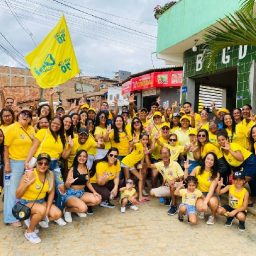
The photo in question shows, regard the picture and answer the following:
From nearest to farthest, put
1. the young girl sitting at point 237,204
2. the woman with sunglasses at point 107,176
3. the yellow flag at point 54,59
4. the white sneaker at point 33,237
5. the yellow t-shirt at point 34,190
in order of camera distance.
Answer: the white sneaker at point 33,237
the yellow t-shirt at point 34,190
the young girl sitting at point 237,204
the woman with sunglasses at point 107,176
the yellow flag at point 54,59

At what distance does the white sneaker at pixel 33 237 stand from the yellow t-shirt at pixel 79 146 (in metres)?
1.48

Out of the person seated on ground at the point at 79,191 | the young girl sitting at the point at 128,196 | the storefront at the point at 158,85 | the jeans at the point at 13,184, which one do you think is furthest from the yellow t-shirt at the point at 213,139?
the storefront at the point at 158,85

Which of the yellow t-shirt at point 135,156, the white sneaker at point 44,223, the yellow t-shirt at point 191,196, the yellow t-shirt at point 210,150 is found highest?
the yellow t-shirt at point 210,150

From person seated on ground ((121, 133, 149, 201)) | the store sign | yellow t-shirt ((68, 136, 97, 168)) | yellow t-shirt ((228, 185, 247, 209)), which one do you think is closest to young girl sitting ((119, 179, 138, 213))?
person seated on ground ((121, 133, 149, 201))

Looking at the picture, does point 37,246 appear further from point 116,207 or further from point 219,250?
point 219,250

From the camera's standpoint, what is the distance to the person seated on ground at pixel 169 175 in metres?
6.08

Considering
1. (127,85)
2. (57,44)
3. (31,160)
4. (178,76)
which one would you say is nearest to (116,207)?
(31,160)

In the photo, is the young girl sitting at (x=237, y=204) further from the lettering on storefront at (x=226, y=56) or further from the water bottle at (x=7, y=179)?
the lettering on storefront at (x=226, y=56)

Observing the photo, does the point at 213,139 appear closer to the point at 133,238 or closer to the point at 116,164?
the point at 116,164

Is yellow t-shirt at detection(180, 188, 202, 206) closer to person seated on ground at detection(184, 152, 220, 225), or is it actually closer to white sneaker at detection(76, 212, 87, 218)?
person seated on ground at detection(184, 152, 220, 225)

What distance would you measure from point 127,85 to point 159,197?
54.9 feet

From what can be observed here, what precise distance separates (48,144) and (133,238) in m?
1.91

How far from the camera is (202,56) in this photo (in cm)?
1051

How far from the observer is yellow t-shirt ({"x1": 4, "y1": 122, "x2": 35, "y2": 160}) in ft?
16.6
